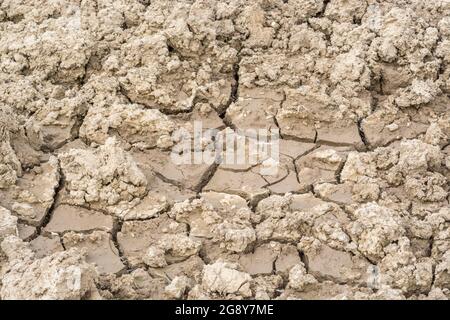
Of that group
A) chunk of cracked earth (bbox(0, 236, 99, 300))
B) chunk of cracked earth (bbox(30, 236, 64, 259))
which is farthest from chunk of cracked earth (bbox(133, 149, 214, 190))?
chunk of cracked earth (bbox(0, 236, 99, 300))

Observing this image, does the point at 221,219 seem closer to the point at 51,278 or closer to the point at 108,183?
the point at 108,183

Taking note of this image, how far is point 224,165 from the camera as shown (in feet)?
11.3

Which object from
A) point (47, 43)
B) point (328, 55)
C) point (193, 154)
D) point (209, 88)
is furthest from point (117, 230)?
point (328, 55)

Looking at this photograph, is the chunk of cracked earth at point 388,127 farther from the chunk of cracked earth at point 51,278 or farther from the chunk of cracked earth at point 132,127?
the chunk of cracked earth at point 51,278

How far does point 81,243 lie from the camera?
3057mm

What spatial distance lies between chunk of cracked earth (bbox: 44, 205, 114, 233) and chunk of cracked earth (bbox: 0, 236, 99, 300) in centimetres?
28

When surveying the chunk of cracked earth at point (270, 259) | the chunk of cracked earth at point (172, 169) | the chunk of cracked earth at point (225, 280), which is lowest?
the chunk of cracked earth at point (225, 280)

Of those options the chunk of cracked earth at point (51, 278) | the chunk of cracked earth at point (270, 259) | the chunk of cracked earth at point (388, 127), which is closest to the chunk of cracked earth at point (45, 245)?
the chunk of cracked earth at point (51, 278)

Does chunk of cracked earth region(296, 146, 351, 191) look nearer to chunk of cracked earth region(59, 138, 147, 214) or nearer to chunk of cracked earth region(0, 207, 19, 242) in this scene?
A: chunk of cracked earth region(59, 138, 147, 214)

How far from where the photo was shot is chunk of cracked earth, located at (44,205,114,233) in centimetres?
313

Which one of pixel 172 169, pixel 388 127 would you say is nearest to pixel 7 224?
pixel 172 169

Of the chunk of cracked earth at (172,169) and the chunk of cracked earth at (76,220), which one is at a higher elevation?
the chunk of cracked earth at (172,169)

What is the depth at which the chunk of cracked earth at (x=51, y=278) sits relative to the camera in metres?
2.64

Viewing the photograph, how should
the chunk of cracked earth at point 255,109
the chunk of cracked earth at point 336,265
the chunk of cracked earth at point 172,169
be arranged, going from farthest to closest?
the chunk of cracked earth at point 255,109 → the chunk of cracked earth at point 172,169 → the chunk of cracked earth at point 336,265
